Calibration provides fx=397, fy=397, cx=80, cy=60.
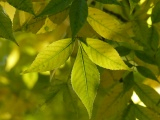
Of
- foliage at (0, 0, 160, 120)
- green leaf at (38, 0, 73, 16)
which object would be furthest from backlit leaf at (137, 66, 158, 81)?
green leaf at (38, 0, 73, 16)

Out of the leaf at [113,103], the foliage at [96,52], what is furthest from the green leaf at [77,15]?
the leaf at [113,103]

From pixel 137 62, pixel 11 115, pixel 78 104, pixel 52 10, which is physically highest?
pixel 52 10

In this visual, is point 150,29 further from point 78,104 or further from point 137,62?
point 78,104

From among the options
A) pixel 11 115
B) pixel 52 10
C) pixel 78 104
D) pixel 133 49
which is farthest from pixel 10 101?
pixel 52 10

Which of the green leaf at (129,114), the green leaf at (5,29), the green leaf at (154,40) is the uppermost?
the green leaf at (5,29)

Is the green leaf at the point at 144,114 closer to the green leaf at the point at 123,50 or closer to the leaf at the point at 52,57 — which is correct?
the green leaf at the point at 123,50

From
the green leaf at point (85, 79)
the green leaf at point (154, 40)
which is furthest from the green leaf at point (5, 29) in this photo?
the green leaf at point (154, 40)

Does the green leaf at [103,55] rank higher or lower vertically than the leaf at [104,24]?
lower

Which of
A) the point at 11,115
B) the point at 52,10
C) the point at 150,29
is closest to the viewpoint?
the point at 52,10

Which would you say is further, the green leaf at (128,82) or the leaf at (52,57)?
the green leaf at (128,82)
